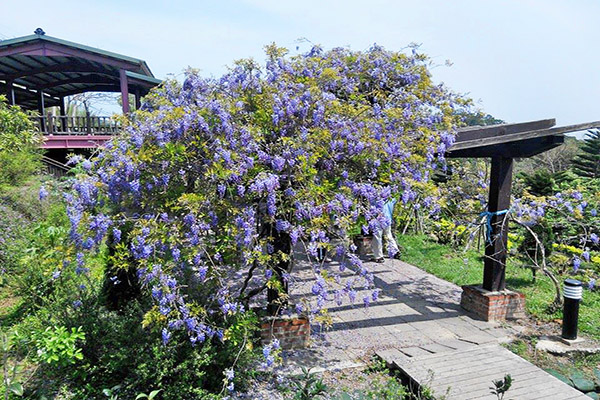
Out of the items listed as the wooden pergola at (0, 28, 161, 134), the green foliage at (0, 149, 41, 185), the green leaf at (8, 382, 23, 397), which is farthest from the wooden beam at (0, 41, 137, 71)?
the green leaf at (8, 382, 23, 397)

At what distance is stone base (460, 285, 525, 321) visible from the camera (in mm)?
5004

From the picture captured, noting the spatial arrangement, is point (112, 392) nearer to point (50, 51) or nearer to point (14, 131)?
point (14, 131)

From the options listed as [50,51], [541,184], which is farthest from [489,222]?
[50,51]

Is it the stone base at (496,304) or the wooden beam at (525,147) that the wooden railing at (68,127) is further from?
the stone base at (496,304)

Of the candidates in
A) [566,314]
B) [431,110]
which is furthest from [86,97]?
[566,314]

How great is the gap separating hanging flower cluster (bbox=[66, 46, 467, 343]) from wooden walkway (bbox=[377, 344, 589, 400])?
3.34 feet

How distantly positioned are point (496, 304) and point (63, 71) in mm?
15637

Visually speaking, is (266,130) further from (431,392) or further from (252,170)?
(431,392)

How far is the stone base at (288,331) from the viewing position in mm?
4117

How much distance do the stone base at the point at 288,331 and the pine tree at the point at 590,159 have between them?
15.6 meters

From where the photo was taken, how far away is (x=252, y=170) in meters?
3.39

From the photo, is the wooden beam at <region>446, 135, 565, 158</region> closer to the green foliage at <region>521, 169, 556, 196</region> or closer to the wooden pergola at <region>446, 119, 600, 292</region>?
the wooden pergola at <region>446, 119, 600, 292</region>

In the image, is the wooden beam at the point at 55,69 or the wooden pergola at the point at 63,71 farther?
the wooden beam at the point at 55,69

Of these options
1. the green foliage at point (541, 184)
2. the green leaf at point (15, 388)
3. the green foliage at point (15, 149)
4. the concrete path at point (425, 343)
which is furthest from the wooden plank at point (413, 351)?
the green foliage at point (541, 184)
